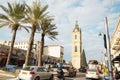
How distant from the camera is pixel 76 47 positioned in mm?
108625

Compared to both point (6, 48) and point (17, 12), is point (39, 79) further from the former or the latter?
point (6, 48)

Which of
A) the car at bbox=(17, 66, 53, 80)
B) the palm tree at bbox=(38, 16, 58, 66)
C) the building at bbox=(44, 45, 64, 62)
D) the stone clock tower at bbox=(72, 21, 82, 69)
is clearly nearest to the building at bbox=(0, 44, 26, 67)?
the palm tree at bbox=(38, 16, 58, 66)

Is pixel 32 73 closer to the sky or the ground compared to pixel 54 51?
closer to the ground

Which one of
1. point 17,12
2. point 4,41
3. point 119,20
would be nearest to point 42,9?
point 17,12

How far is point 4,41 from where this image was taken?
13338 centimetres

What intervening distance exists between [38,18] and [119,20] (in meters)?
12.5

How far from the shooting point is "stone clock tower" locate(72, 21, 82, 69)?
10556 cm

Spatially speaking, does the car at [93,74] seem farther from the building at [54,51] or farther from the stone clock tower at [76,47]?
the building at [54,51]

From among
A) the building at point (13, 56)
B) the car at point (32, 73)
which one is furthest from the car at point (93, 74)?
the building at point (13, 56)

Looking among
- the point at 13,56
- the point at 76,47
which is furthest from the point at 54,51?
the point at 13,56

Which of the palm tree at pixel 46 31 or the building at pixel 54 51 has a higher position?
the building at pixel 54 51

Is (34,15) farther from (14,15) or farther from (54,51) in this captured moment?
(54,51)

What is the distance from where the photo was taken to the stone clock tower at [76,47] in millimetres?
105562

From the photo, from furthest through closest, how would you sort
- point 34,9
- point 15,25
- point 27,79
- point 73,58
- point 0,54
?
point 73,58
point 0,54
point 15,25
point 34,9
point 27,79
